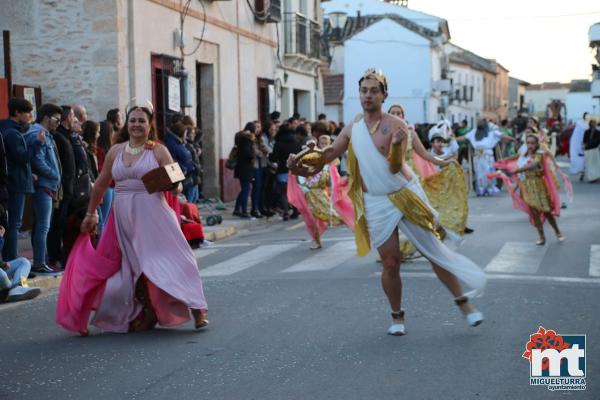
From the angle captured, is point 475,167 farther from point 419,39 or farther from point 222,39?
point 419,39

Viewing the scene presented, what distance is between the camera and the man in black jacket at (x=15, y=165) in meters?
10.6

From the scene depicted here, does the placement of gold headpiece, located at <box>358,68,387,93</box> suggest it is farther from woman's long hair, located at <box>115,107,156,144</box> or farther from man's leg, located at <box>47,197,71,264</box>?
man's leg, located at <box>47,197,71,264</box>

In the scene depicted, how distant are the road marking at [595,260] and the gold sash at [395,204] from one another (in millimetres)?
3669

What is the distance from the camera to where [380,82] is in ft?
24.4

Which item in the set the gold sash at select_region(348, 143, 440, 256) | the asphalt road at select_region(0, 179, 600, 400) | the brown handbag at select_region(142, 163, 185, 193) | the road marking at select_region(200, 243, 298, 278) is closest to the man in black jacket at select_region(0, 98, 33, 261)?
the asphalt road at select_region(0, 179, 600, 400)

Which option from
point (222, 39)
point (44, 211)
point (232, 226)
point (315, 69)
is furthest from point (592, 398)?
point (315, 69)

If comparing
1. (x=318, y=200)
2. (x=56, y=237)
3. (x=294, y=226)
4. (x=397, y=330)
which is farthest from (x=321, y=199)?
(x=397, y=330)

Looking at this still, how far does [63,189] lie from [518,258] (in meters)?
5.29

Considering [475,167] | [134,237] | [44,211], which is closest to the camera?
[134,237]

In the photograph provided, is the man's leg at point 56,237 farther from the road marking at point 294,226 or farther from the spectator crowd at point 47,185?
the road marking at point 294,226

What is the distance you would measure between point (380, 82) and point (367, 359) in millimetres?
2098

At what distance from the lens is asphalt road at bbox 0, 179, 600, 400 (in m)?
5.87

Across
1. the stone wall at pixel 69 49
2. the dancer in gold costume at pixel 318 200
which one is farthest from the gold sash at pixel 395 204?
the stone wall at pixel 69 49

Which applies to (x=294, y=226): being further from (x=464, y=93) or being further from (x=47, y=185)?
(x=464, y=93)
